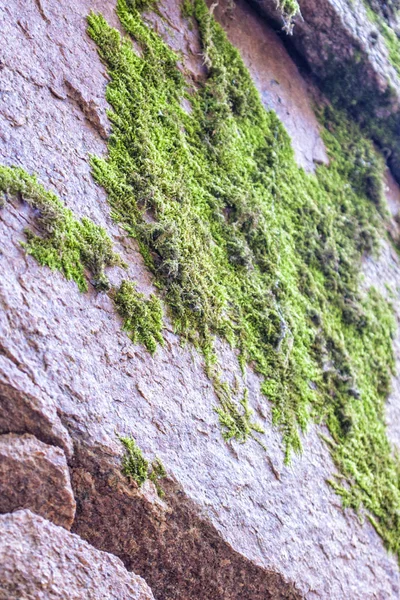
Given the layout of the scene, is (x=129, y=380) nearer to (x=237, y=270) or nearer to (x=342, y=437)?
(x=237, y=270)

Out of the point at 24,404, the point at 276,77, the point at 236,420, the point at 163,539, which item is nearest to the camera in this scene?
the point at 24,404

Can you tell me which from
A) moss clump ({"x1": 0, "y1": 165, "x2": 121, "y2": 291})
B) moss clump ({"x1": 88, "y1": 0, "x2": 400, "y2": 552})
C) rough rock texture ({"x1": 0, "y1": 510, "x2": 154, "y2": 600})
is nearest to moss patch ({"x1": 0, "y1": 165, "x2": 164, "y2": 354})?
moss clump ({"x1": 0, "y1": 165, "x2": 121, "y2": 291})

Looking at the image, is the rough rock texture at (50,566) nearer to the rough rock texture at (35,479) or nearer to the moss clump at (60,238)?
the rough rock texture at (35,479)

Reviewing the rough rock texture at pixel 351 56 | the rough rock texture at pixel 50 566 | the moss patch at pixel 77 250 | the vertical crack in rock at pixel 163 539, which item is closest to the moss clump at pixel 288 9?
the rough rock texture at pixel 351 56

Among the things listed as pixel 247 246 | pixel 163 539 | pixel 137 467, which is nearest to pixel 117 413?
pixel 137 467

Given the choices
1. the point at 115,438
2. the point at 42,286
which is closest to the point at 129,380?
the point at 115,438

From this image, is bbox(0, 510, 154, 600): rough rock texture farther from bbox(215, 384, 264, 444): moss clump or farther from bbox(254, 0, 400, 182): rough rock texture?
bbox(254, 0, 400, 182): rough rock texture

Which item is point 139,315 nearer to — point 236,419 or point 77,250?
point 77,250
